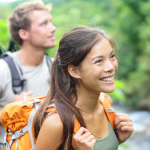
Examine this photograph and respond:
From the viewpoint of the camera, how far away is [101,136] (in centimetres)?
198

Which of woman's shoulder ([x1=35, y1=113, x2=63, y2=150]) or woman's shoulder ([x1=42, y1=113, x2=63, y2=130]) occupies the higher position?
woman's shoulder ([x1=42, y1=113, x2=63, y2=130])

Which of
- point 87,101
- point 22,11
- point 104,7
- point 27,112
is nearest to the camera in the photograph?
point 27,112

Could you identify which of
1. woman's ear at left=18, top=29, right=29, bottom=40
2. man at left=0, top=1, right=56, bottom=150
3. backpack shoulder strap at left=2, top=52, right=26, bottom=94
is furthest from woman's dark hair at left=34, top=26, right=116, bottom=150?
woman's ear at left=18, top=29, right=29, bottom=40

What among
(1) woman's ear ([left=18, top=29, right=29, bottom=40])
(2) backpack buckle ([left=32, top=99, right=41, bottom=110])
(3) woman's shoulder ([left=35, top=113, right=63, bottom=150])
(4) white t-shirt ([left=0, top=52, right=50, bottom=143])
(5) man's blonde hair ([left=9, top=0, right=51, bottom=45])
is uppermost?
(5) man's blonde hair ([left=9, top=0, right=51, bottom=45])

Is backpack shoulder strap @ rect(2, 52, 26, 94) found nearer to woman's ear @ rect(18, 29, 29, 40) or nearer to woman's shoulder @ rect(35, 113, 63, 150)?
woman's ear @ rect(18, 29, 29, 40)

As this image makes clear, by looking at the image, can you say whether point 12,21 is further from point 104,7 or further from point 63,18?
point 104,7

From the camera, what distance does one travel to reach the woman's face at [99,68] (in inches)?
71.7

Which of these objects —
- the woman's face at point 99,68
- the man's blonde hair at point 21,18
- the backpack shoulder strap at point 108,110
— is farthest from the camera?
the man's blonde hair at point 21,18

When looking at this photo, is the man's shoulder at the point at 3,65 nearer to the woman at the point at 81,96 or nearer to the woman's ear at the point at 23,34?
the woman's ear at the point at 23,34

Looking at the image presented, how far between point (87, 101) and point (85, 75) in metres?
0.25

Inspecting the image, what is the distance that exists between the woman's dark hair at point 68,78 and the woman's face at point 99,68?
0.04 meters

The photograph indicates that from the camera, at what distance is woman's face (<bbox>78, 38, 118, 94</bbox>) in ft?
5.98

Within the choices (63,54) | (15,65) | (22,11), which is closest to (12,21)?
(22,11)

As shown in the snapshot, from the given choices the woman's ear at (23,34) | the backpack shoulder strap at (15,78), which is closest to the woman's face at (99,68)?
the backpack shoulder strap at (15,78)
